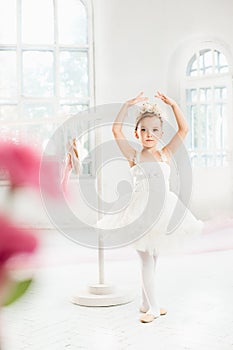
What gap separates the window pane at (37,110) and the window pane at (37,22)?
58cm

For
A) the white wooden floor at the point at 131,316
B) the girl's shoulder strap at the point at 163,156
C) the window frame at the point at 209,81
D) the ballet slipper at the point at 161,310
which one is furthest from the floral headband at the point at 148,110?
the window frame at the point at 209,81

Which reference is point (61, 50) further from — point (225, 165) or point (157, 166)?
point (157, 166)

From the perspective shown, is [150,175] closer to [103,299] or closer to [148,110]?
[148,110]

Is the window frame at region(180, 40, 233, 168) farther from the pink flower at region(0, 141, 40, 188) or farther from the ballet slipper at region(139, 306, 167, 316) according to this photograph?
the pink flower at region(0, 141, 40, 188)

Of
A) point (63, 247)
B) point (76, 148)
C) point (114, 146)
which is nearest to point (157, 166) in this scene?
point (76, 148)

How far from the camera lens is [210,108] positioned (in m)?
5.11

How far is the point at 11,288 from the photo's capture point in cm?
16

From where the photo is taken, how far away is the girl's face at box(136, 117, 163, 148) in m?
2.09

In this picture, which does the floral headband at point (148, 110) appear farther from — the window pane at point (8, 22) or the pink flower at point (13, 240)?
the window pane at point (8, 22)

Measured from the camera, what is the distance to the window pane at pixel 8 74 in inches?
198

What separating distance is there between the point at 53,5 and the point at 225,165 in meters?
2.15

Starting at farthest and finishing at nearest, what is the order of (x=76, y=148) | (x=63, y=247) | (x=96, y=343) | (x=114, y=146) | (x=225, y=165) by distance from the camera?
(x=225, y=165) < (x=63, y=247) < (x=114, y=146) < (x=76, y=148) < (x=96, y=343)

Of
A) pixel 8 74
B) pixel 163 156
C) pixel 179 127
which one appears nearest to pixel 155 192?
pixel 163 156

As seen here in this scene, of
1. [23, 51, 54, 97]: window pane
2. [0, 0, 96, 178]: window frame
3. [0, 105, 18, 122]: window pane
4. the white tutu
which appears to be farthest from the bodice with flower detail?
[23, 51, 54, 97]: window pane
